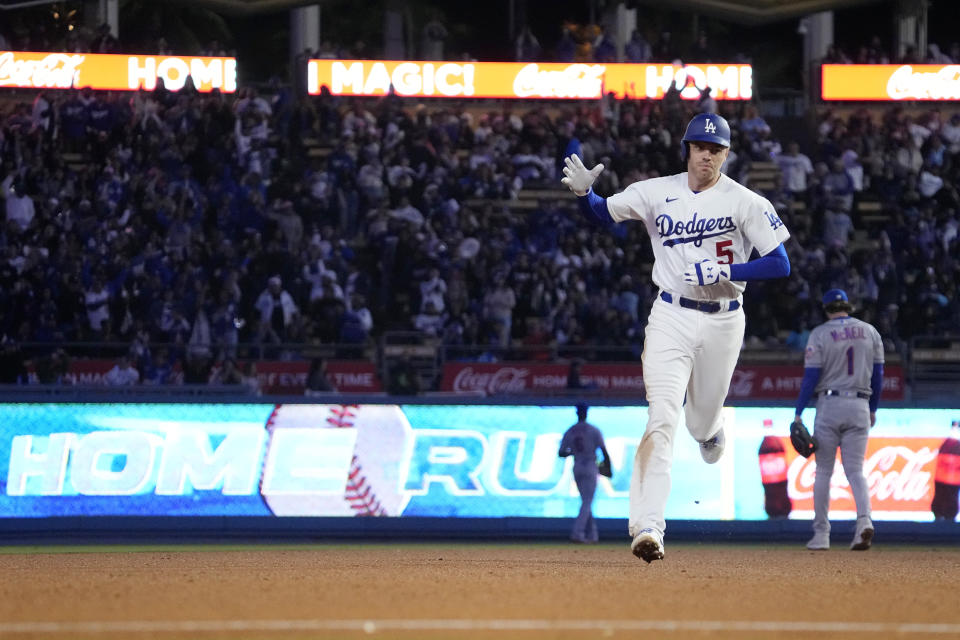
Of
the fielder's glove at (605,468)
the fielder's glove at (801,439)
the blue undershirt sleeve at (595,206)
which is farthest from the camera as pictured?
the fielder's glove at (605,468)

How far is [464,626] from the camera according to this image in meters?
7.44

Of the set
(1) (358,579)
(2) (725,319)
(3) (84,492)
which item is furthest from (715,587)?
(3) (84,492)

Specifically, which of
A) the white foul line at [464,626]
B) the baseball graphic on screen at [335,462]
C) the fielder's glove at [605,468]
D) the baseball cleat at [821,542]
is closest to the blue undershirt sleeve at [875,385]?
the baseball cleat at [821,542]

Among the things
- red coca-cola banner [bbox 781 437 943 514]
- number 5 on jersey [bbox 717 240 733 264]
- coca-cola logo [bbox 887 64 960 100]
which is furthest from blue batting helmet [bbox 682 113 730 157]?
coca-cola logo [bbox 887 64 960 100]

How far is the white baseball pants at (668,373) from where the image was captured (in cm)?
881

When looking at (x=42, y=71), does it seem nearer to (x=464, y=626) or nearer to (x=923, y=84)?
(x=923, y=84)

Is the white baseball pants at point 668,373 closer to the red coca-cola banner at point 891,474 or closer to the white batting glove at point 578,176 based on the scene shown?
the white batting glove at point 578,176

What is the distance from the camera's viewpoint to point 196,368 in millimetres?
19859

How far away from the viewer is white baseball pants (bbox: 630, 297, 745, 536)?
8.81 metres

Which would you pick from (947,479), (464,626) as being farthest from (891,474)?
(464,626)

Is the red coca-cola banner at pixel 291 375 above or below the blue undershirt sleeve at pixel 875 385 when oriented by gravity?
below

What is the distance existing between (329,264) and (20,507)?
26.4ft

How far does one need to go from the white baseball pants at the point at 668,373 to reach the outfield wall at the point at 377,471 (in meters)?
6.47

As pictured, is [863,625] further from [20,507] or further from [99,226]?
[99,226]
